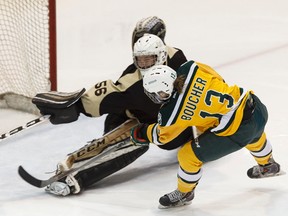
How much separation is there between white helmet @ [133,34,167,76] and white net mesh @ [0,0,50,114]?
3.10ft

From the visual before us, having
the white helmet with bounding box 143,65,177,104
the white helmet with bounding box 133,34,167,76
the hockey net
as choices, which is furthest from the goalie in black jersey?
the hockey net

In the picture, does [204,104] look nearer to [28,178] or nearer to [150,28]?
[150,28]

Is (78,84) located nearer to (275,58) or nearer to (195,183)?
(275,58)

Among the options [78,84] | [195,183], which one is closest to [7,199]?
[195,183]

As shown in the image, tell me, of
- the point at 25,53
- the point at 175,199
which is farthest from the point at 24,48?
the point at 175,199

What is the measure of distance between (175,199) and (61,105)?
1.89 feet

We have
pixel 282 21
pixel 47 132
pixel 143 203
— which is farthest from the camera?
pixel 282 21

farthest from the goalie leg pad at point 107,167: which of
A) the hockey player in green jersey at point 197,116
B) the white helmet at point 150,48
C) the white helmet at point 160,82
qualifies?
the white helmet at point 160,82

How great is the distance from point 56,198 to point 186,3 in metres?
2.80

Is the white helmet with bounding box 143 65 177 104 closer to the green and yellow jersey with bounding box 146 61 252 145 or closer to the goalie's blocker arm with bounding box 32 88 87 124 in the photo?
the green and yellow jersey with bounding box 146 61 252 145

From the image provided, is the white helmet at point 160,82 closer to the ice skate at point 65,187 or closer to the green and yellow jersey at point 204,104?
the green and yellow jersey at point 204,104

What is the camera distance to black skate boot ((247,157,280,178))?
2.89 metres

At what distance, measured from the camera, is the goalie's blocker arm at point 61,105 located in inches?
114

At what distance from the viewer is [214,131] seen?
8.61 ft
